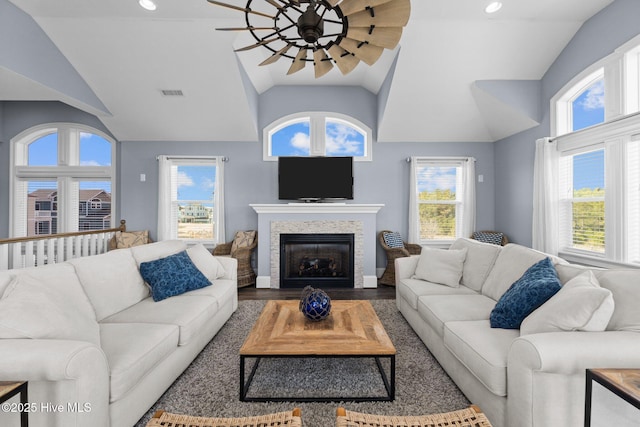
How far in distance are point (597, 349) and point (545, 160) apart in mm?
3285

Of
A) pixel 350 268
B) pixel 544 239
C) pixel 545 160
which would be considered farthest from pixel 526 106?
pixel 350 268

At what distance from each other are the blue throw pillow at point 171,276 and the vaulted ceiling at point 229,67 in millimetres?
2712

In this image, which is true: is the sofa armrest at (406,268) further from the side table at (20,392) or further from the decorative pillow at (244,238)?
the side table at (20,392)

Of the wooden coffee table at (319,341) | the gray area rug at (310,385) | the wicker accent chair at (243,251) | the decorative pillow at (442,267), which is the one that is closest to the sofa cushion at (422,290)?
the decorative pillow at (442,267)

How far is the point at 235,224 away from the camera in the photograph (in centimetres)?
516

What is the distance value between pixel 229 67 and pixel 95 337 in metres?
3.59

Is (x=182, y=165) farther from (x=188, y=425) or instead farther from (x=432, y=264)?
(x=188, y=425)

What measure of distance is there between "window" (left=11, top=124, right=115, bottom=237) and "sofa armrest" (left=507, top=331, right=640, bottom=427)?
6.18 metres

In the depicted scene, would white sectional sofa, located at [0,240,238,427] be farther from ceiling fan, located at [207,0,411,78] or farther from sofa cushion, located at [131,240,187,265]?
ceiling fan, located at [207,0,411,78]

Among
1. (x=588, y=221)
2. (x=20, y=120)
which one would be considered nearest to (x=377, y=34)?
(x=588, y=221)

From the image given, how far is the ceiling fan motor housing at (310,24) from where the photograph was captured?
1.69m

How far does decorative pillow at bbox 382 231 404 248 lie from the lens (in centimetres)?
495

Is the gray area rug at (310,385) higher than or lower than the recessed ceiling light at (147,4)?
lower

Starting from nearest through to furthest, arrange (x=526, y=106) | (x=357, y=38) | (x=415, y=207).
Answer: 1. (x=357, y=38)
2. (x=526, y=106)
3. (x=415, y=207)
